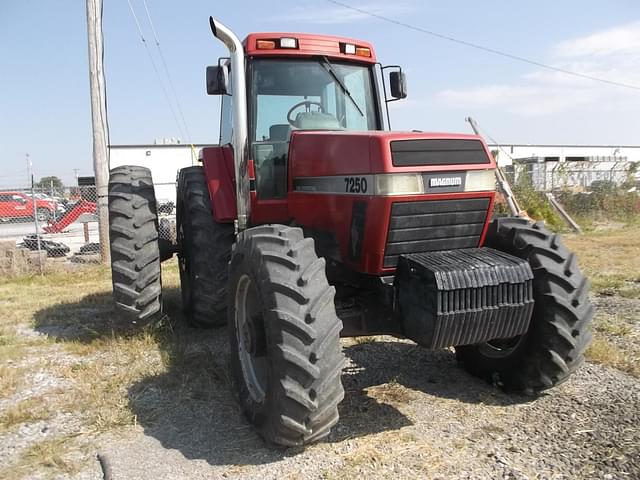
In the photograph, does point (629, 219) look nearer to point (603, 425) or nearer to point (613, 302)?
point (613, 302)

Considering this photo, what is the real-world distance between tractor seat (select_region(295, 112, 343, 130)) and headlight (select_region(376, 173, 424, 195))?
1358 millimetres

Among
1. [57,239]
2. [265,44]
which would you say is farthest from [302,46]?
[57,239]

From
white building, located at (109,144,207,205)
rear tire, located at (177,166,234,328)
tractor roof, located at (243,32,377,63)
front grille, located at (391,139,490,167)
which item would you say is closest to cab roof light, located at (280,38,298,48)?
tractor roof, located at (243,32,377,63)

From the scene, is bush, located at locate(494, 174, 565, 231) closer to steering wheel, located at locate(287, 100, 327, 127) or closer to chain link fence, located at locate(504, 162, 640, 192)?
chain link fence, located at locate(504, 162, 640, 192)

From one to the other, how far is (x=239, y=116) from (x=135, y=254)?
171cm

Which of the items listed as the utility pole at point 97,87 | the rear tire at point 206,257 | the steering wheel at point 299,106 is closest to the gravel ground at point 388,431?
the rear tire at point 206,257

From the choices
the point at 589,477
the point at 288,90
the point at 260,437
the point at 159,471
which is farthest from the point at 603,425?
the point at 288,90

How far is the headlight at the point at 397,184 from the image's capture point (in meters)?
3.23

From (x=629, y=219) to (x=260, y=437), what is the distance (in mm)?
16583

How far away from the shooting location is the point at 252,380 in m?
3.63

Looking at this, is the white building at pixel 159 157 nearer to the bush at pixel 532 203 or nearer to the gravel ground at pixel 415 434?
the bush at pixel 532 203

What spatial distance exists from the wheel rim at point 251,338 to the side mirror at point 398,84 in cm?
245

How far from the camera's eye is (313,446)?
127 inches

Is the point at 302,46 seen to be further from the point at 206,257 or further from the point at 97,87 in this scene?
the point at 97,87
